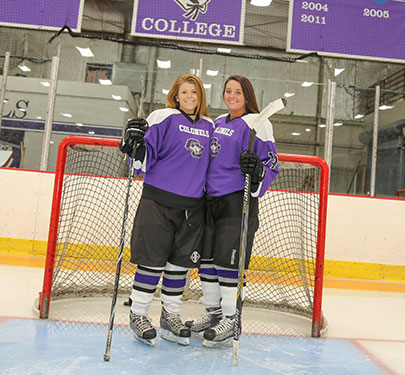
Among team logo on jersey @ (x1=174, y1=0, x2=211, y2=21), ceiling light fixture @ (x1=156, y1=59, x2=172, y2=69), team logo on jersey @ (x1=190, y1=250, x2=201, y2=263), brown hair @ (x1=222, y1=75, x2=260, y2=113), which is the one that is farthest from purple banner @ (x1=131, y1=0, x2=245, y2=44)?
team logo on jersey @ (x1=190, y1=250, x2=201, y2=263)

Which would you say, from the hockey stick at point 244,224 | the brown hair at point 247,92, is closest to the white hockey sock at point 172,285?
the hockey stick at point 244,224

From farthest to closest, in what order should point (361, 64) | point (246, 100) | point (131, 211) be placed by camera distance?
point (361, 64)
point (131, 211)
point (246, 100)

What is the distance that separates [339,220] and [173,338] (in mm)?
2663

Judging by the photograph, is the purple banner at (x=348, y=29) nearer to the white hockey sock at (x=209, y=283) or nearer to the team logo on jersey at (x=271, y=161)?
the team logo on jersey at (x=271, y=161)

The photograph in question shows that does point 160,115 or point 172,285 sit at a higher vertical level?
point 160,115

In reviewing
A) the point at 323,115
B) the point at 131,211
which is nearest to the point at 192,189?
the point at 131,211

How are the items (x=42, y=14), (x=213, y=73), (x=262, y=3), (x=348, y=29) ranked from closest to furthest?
(x=42, y=14), (x=348, y=29), (x=262, y=3), (x=213, y=73)

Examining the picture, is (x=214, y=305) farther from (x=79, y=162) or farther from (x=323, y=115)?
(x=323, y=115)

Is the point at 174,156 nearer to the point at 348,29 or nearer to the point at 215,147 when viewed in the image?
the point at 215,147

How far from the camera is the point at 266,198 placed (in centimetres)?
391

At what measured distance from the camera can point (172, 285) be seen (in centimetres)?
185

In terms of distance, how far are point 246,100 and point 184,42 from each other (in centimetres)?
271

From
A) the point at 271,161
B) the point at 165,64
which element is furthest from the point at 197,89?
the point at 165,64

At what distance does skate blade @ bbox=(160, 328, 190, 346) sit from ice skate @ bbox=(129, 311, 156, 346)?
116mm
